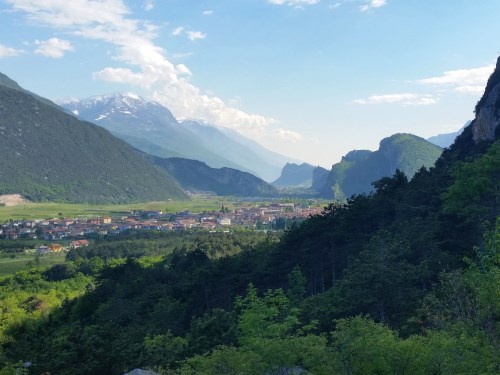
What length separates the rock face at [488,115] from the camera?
149 ft

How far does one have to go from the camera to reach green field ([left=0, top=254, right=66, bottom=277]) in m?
70.0

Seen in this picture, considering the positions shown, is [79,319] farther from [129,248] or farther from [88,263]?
[129,248]

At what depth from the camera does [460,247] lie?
88.4 ft

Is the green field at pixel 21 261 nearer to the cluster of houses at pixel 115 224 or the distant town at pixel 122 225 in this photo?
the distant town at pixel 122 225

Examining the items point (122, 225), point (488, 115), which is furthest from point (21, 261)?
point (488, 115)

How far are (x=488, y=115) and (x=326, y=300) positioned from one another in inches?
1244

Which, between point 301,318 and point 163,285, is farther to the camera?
point 163,285

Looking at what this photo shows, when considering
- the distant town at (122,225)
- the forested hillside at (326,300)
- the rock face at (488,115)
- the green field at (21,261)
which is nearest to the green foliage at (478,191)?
the forested hillside at (326,300)

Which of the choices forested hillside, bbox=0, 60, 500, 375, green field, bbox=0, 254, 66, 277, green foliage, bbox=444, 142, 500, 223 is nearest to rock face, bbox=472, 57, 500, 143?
forested hillside, bbox=0, 60, 500, 375

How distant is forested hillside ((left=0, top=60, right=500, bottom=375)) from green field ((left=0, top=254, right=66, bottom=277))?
11.6 metres

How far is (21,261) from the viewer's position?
78812 millimetres

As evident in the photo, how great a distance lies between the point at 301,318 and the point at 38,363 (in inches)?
470

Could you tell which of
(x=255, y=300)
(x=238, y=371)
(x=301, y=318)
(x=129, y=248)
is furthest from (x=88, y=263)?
(x=238, y=371)

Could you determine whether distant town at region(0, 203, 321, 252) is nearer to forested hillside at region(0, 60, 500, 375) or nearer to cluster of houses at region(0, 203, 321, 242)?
cluster of houses at region(0, 203, 321, 242)
